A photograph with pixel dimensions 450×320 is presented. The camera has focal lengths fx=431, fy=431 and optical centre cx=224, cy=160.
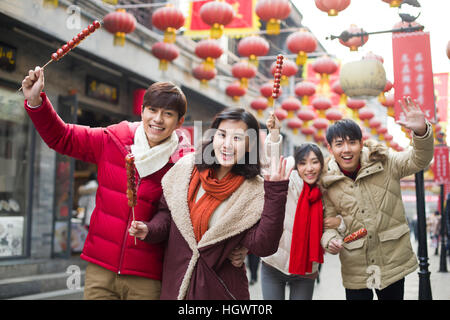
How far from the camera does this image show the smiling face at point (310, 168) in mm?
3686

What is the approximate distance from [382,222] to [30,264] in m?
6.23

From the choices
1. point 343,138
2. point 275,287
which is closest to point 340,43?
point 343,138

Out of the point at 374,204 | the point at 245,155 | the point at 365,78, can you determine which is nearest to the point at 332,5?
the point at 365,78

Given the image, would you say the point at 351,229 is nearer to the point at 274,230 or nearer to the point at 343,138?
the point at 343,138

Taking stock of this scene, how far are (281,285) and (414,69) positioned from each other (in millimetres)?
3603

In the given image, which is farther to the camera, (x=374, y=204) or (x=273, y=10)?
(x=273, y=10)

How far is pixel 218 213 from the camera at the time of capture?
8.12ft

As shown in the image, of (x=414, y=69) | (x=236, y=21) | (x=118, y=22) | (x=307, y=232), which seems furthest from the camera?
(x=236, y=21)

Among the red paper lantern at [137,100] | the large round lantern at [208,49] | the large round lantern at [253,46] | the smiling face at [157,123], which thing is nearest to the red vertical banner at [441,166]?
the large round lantern at [253,46]

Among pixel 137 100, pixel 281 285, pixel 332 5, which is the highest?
pixel 332 5

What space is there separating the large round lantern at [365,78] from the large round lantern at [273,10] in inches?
67.0

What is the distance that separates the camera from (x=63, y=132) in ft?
8.94

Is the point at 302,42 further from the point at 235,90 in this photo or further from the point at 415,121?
the point at 415,121

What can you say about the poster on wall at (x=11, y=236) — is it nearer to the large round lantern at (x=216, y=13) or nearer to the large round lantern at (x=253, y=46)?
the large round lantern at (x=216, y=13)
